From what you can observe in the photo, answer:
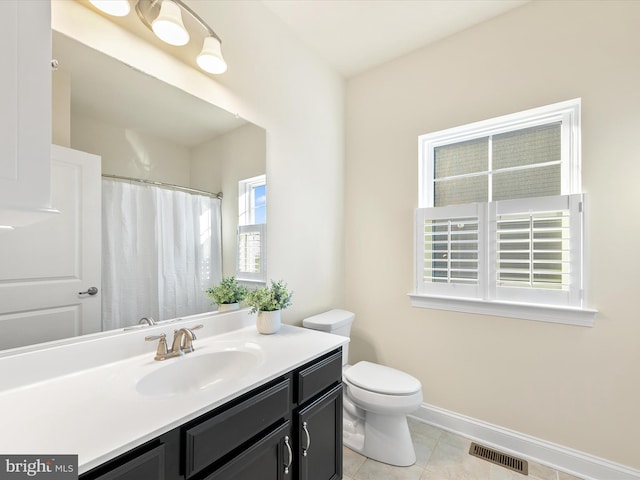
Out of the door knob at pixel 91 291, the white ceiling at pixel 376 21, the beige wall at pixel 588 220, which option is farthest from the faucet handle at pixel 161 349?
the white ceiling at pixel 376 21

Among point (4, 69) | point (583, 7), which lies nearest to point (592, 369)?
point (583, 7)

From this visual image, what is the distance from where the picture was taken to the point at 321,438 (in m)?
1.31

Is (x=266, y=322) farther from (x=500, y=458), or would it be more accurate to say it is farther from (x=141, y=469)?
(x=500, y=458)

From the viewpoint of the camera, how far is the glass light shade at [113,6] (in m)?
1.09

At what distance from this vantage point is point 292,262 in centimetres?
199

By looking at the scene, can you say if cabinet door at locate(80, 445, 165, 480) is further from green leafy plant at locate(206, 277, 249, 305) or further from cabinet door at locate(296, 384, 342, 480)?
green leafy plant at locate(206, 277, 249, 305)

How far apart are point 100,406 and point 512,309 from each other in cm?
205

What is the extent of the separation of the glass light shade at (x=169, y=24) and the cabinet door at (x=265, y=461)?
1.64 metres

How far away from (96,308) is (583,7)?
2.83 meters

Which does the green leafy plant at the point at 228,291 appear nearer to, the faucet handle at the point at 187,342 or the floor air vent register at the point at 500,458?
the faucet handle at the point at 187,342

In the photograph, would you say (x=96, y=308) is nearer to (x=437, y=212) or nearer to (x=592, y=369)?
(x=437, y=212)

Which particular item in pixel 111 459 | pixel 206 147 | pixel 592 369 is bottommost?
A: pixel 592 369

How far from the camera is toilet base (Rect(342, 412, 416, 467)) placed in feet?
5.54

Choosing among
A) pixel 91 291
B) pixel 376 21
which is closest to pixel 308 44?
pixel 376 21
